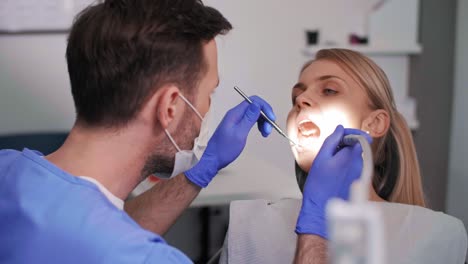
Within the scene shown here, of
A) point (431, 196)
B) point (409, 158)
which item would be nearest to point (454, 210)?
point (431, 196)

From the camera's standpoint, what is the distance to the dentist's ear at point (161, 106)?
42.7 inches

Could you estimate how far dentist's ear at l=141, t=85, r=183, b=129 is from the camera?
1.08 meters

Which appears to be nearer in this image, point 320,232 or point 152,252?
point 152,252

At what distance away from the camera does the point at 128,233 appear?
3.05 ft

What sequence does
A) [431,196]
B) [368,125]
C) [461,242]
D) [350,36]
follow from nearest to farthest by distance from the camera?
Answer: [461,242]
[368,125]
[431,196]
[350,36]

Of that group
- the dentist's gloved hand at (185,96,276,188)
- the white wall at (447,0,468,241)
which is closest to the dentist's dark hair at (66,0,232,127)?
the dentist's gloved hand at (185,96,276,188)

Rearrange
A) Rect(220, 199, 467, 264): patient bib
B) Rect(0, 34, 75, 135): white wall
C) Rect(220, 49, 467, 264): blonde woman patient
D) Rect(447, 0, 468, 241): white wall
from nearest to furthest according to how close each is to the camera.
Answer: Rect(220, 199, 467, 264): patient bib → Rect(220, 49, 467, 264): blonde woman patient → Rect(447, 0, 468, 241): white wall → Rect(0, 34, 75, 135): white wall

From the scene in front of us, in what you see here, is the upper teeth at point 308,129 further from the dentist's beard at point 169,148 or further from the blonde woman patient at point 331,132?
the dentist's beard at point 169,148

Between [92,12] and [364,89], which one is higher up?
[92,12]

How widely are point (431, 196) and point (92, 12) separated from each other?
5.22ft

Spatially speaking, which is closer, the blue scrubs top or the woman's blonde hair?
the blue scrubs top

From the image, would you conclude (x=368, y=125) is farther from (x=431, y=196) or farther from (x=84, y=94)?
(x=431, y=196)

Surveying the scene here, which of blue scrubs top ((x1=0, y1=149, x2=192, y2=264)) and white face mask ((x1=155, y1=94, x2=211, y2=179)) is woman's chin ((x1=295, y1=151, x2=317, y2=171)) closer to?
white face mask ((x1=155, y1=94, x2=211, y2=179))

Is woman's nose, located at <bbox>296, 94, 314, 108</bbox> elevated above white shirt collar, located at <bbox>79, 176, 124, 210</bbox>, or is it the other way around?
woman's nose, located at <bbox>296, 94, 314, 108</bbox>
